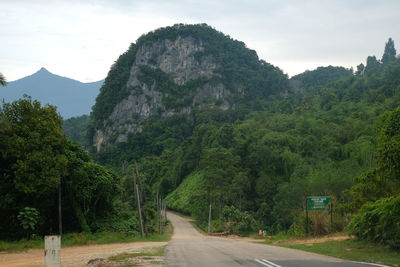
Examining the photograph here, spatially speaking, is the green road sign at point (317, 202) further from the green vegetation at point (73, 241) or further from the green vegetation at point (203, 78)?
the green vegetation at point (203, 78)

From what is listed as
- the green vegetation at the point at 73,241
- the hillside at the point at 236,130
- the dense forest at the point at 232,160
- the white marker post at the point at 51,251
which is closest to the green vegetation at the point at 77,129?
the dense forest at the point at 232,160

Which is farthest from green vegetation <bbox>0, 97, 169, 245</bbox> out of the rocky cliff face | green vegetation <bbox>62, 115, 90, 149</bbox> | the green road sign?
green vegetation <bbox>62, 115, 90, 149</bbox>

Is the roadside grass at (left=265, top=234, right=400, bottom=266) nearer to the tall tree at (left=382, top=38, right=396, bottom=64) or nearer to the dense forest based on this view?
the dense forest

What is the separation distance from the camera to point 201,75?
161 metres

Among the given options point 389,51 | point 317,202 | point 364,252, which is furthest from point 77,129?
point 364,252

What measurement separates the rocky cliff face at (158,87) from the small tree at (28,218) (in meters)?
119

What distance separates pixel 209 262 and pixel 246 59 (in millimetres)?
176045

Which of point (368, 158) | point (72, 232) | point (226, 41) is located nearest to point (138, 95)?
point (226, 41)

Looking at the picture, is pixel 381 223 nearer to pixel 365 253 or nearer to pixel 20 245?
pixel 365 253

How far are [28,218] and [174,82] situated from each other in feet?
456

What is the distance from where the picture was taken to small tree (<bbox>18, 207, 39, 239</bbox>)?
2181 cm

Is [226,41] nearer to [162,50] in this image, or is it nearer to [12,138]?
[162,50]

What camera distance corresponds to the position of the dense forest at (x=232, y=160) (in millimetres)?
21750

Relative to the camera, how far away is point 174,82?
6260 inches
